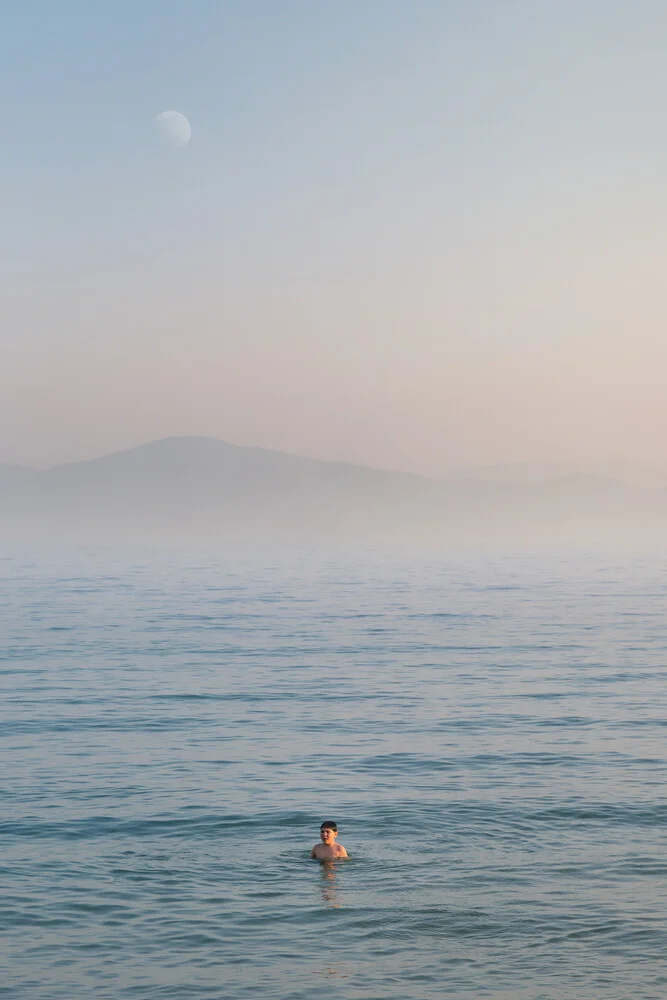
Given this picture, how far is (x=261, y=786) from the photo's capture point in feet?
113

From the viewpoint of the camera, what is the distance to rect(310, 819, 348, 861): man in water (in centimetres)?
2667

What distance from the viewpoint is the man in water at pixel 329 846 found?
26.7 meters

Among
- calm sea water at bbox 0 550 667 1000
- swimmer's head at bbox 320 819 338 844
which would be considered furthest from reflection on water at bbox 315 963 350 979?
swimmer's head at bbox 320 819 338 844

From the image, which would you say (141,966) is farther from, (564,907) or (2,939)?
(564,907)

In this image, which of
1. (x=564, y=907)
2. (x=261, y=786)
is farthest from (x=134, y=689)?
(x=564, y=907)

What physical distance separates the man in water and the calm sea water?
0.40m

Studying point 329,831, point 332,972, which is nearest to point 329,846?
point 329,831

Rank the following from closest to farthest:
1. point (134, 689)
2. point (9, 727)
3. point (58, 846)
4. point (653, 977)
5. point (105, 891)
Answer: point (653, 977), point (105, 891), point (58, 846), point (9, 727), point (134, 689)

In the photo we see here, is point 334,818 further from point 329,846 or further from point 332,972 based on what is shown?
point 332,972

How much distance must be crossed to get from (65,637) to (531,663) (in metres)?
29.2

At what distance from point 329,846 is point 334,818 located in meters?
4.23

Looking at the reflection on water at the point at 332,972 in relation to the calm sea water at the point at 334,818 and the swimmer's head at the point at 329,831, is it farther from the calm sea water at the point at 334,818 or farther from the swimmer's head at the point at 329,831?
the swimmer's head at the point at 329,831

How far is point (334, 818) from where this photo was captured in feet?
101

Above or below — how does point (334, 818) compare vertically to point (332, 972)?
above
